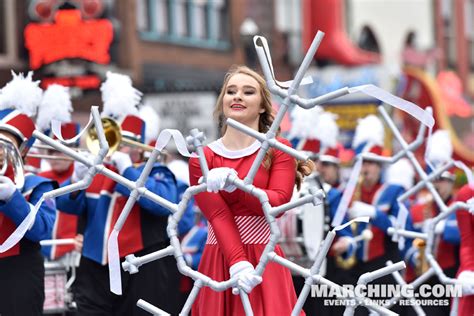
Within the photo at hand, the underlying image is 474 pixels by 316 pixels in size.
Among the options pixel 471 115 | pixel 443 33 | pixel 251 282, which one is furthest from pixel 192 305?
pixel 443 33

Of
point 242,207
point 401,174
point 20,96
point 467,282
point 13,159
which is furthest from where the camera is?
point 401,174

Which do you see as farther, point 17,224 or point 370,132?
point 370,132

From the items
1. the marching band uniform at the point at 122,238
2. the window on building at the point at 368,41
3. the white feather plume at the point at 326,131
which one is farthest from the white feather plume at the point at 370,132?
the window on building at the point at 368,41

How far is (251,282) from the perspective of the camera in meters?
5.81

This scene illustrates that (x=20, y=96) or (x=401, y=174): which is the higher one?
(x=20, y=96)

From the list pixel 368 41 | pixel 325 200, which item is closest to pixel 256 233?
pixel 325 200

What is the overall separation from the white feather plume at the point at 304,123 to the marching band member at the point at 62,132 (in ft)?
7.45

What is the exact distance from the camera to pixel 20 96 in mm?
7430

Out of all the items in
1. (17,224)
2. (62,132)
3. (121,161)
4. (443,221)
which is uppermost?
(62,132)

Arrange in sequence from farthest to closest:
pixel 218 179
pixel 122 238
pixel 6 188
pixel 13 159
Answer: pixel 122 238, pixel 13 159, pixel 6 188, pixel 218 179

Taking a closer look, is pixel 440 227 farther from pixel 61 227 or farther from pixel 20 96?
pixel 20 96

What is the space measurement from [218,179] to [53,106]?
8.99 ft

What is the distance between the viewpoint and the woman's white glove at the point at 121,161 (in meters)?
8.29

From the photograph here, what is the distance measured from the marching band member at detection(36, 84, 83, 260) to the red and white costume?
54.4 inches
